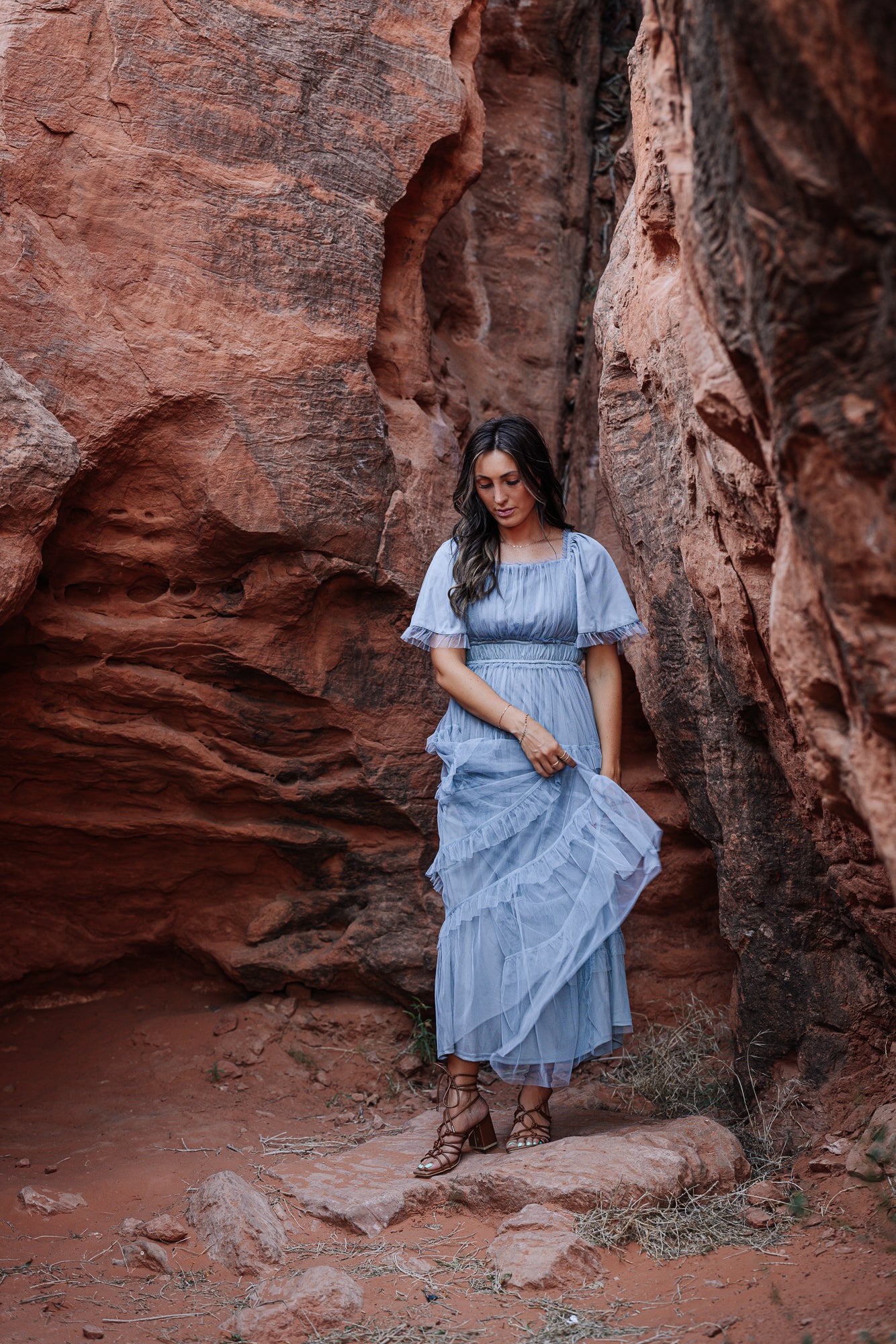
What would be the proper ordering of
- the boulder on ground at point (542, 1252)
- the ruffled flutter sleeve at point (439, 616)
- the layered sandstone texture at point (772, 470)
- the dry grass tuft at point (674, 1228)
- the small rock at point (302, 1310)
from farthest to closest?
the ruffled flutter sleeve at point (439, 616)
the dry grass tuft at point (674, 1228)
the boulder on ground at point (542, 1252)
the small rock at point (302, 1310)
the layered sandstone texture at point (772, 470)

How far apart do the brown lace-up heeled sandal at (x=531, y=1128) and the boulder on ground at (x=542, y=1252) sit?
1.30 feet

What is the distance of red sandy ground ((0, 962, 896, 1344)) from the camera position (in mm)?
2580

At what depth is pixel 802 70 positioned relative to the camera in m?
1.64

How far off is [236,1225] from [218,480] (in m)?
2.35

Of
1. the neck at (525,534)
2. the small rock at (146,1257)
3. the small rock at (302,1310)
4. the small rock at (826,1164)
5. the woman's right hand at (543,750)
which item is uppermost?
the neck at (525,534)

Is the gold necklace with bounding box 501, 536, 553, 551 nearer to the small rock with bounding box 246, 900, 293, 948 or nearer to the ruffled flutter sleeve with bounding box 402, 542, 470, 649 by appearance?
the ruffled flutter sleeve with bounding box 402, 542, 470, 649

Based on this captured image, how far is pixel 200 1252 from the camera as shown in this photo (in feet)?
9.93

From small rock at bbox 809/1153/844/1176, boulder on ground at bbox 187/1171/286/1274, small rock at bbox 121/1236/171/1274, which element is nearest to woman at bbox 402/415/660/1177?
boulder on ground at bbox 187/1171/286/1274

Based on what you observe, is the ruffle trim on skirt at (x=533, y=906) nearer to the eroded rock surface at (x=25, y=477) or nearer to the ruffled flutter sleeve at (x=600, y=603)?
the ruffled flutter sleeve at (x=600, y=603)

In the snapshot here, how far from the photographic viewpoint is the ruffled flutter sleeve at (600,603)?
3.55 m

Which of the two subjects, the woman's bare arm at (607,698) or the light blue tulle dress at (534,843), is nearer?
the light blue tulle dress at (534,843)

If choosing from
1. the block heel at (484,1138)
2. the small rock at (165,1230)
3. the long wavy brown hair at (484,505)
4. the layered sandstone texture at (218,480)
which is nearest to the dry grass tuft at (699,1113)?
the block heel at (484,1138)

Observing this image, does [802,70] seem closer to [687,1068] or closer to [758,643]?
[758,643]

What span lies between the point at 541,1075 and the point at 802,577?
1867mm
